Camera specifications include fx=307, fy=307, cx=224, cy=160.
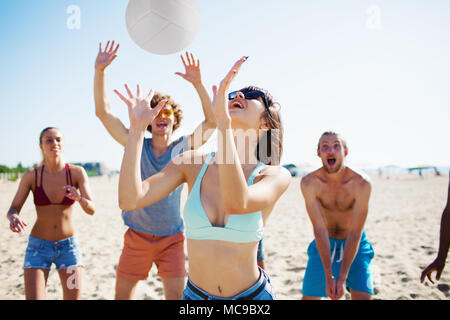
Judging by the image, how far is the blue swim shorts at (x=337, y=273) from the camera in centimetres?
310

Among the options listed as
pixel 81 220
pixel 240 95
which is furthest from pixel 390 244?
pixel 81 220

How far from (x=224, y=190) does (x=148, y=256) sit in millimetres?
1982

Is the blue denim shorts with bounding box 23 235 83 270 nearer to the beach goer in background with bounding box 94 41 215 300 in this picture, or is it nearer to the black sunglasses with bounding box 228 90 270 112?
the beach goer in background with bounding box 94 41 215 300

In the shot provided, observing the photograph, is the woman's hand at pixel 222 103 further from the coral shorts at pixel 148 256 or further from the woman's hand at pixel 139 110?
the coral shorts at pixel 148 256

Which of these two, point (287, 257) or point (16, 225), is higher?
point (16, 225)

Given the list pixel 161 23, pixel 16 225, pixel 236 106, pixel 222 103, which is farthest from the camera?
pixel 16 225

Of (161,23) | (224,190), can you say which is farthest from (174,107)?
(224,190)

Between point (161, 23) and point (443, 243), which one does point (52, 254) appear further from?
point (443, 243)

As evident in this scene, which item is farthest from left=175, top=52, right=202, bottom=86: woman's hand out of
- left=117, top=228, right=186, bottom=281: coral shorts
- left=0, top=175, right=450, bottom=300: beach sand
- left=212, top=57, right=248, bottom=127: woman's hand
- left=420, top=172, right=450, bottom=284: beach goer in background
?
left=0, top=175, right=450, bottom=300: beach sand

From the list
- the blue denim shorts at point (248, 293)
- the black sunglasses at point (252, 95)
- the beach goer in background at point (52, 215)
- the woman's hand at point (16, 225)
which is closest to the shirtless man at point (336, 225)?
the blue denim shorts at point (248, 293)

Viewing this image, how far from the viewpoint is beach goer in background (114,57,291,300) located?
1326mm

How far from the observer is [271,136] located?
188 centimetres

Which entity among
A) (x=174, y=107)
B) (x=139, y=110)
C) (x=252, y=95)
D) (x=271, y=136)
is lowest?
(x=271, y=136)
